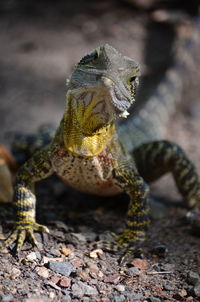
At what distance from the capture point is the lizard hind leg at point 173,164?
6668 mm

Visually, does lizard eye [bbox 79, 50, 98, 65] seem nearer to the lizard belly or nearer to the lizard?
the lizard

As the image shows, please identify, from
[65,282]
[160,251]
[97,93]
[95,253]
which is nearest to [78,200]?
[95,253]

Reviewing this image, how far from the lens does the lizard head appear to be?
446cm

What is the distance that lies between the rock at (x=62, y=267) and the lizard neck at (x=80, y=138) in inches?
47.7

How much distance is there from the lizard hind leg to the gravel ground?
1.03ft

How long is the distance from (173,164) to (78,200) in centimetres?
148

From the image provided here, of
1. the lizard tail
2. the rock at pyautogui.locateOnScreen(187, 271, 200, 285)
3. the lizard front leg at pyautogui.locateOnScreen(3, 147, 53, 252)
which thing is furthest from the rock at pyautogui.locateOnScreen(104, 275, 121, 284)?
the lizard tail

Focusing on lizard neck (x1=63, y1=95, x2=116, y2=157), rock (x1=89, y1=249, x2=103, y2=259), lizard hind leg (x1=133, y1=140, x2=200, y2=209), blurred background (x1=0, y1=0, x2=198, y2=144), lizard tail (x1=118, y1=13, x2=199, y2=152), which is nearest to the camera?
lizard neck (x1=63, y1=95, x2=116, y2=157)

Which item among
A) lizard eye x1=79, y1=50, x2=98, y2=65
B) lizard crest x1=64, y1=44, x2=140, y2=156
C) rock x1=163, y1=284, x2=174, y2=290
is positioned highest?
lizard eye x1=79, y1=50, x2=98, y2=65

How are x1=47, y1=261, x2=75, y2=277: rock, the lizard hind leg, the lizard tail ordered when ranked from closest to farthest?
x1=47, y1=261, x2=75, y2=277: rock → the lizard hind leg → the lizard tail

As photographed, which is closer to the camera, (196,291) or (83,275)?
(196,291)

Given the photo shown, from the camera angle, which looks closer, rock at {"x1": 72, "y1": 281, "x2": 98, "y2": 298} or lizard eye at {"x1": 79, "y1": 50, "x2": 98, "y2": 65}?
rock at {"x1": 72, "y1": 281, "x2": 98, "y2": 298}

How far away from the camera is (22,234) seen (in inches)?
208

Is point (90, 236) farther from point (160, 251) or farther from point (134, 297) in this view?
point (134, 297)
